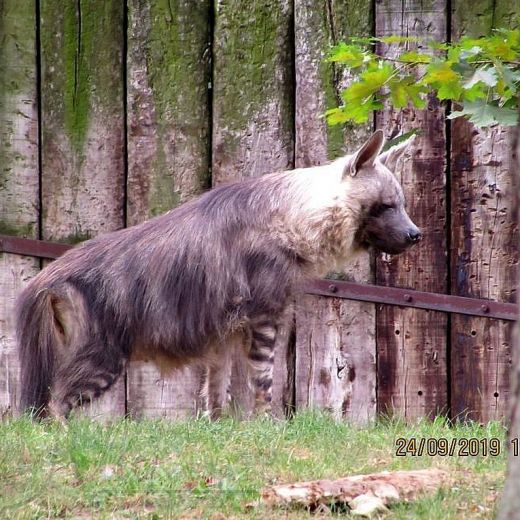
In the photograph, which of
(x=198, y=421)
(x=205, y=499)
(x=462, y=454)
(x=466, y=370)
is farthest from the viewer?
(x=466, y=370)

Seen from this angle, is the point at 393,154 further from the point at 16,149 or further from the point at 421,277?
the point at 16,149

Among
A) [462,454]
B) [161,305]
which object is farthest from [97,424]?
→ [462,454]

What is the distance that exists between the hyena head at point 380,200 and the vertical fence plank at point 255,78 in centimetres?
57

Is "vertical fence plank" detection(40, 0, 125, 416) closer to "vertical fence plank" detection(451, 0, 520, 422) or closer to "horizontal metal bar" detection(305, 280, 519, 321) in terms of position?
"horizontal metal bar" detection(305, 280, 519, 321)

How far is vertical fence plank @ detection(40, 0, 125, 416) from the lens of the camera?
7180mm

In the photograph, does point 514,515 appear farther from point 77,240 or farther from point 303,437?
point 77,240

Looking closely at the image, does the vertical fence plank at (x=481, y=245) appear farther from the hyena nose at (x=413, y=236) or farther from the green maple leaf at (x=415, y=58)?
the green maple leaf at (x=415, y=58)

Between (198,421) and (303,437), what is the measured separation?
0.82 meters

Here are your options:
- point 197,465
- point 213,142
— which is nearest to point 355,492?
point 197,465

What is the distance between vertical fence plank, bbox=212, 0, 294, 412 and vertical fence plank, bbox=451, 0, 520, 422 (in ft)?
3.55

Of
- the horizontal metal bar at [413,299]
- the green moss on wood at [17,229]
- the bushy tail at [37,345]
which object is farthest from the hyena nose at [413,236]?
the green moss on wood at [17,229]

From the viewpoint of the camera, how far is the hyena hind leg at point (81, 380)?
21.4 ft

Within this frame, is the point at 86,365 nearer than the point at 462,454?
No

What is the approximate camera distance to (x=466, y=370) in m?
6.99
